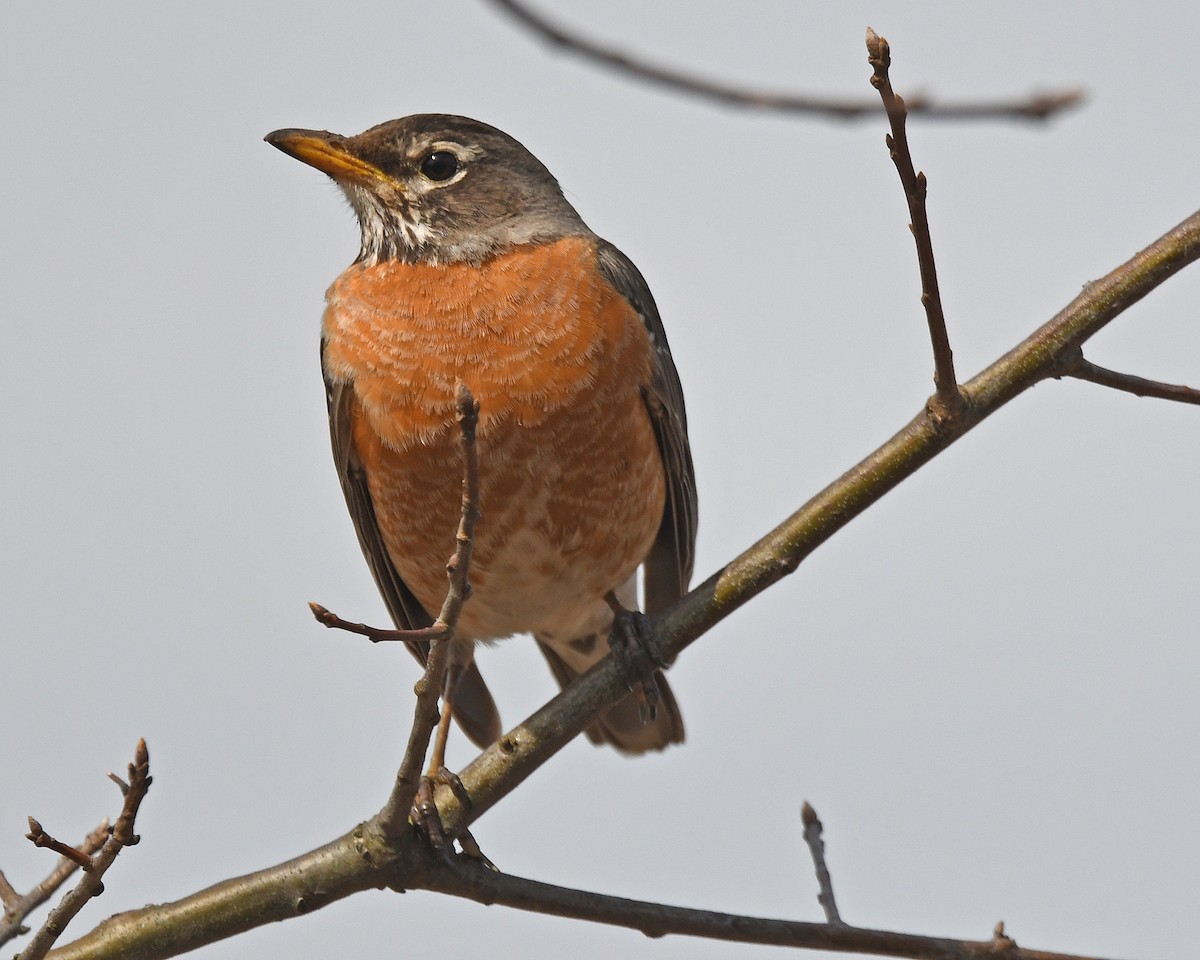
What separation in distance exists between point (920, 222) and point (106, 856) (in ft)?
10.2

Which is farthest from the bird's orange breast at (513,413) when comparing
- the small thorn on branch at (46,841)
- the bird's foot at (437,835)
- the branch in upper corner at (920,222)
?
the small thorn on branch at (46,841)

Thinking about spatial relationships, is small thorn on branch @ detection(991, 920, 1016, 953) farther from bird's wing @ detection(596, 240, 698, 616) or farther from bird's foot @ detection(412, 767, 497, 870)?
bird's wing @ detection(596, 240, 698, 616)

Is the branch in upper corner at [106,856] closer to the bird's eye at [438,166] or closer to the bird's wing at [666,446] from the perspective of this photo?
the bird's wing at [666,446]

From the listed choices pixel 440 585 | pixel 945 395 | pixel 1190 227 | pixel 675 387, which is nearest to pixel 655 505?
pixel 675 387

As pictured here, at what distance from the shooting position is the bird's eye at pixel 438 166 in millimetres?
8203

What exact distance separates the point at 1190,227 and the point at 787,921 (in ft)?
9.30

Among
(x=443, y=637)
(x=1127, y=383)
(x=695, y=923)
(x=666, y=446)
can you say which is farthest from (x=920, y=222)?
(x=666, y=446)

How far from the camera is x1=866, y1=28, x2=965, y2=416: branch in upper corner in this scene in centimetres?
418

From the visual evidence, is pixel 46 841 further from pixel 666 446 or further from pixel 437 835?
pixel 666 446

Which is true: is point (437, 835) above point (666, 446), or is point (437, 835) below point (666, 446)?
below

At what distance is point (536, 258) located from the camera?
25.1 ft

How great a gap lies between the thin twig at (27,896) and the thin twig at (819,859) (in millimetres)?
2648

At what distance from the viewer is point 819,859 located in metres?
6.02

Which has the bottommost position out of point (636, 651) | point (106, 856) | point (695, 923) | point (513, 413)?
point (106, 856)
